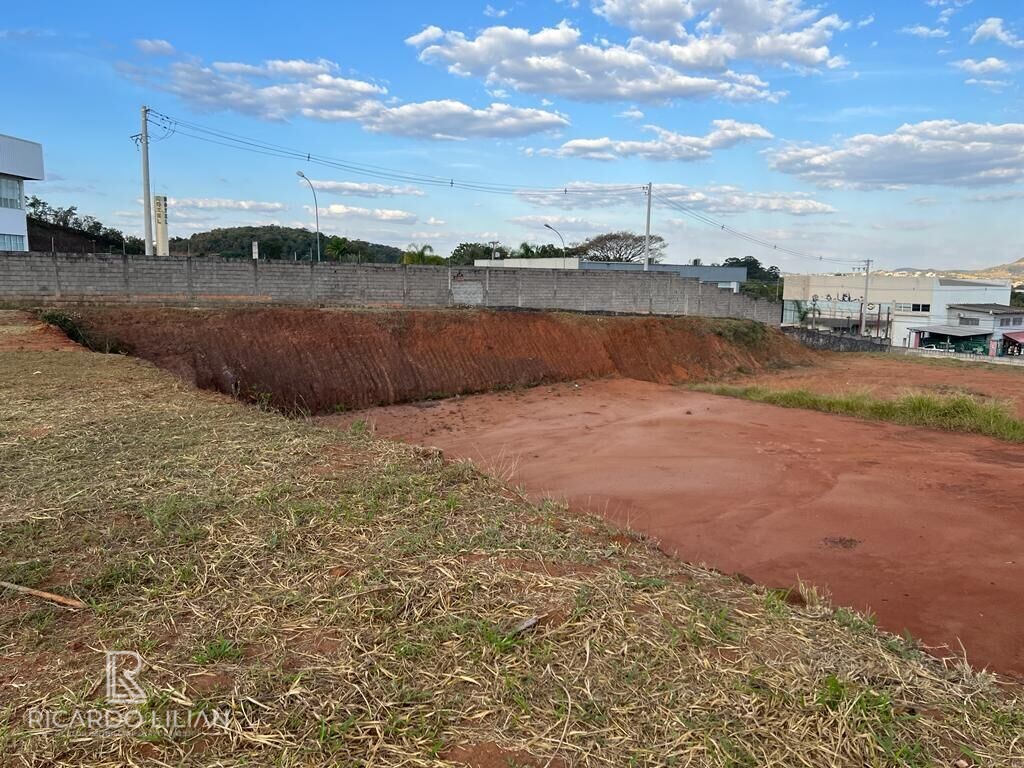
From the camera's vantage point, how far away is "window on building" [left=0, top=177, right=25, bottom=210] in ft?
113

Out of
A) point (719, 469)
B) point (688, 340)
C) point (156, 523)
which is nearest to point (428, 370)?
point (719, 469)

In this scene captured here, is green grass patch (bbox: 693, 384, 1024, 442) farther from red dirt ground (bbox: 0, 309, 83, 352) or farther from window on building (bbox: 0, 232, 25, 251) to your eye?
window on building (bbox: 0, 232, 25, 251)

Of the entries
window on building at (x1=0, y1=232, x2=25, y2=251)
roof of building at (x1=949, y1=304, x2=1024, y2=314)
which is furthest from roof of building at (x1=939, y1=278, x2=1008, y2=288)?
window on building at (x1=0, y1=232, x2=25, y2=251)

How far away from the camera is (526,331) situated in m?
22.9

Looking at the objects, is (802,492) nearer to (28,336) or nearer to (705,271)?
(28,336)

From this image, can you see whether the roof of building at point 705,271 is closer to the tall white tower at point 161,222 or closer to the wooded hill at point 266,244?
the wooded hill at point 266,244

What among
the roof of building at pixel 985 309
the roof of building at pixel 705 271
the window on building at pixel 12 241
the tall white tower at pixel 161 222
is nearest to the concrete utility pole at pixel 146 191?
the tall white tower at pixel 161 222

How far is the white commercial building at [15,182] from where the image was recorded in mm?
34000

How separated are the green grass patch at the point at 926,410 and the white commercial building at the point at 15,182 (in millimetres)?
37253

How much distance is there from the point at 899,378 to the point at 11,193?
4334 cm

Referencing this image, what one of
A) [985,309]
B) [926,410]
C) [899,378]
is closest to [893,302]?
[985,309]

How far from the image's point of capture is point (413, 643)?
113 inches

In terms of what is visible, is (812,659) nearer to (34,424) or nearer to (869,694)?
(869,694)

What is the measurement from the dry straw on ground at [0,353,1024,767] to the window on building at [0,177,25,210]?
127ft
